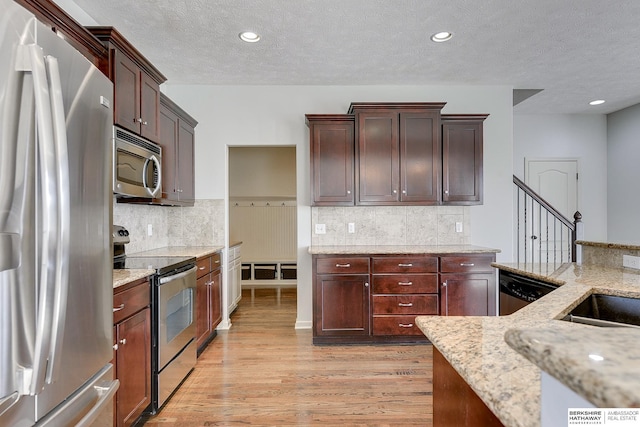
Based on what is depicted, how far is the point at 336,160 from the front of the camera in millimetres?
3574

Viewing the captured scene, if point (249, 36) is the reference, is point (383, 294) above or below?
below

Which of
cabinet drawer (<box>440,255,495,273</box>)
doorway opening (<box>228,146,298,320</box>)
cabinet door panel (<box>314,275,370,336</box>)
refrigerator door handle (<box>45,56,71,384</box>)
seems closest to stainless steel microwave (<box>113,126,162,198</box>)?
refrigerator door handle (<box>45,56,71,384</box>)

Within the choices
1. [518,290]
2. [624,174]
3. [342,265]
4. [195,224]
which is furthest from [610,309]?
[624,174]

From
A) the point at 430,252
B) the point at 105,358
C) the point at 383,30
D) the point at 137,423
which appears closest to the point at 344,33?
the point at 383,30

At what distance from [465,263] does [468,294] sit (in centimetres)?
31

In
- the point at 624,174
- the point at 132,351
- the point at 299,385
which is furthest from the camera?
the point at 624,174

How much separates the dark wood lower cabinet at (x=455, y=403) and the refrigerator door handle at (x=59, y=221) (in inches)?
46.4

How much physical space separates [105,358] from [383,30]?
2797 millimetres

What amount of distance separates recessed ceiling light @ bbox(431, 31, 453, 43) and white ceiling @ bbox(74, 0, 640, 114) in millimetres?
60

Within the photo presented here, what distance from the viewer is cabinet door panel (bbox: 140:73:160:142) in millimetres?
2477

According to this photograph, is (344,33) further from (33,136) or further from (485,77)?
(33,136)

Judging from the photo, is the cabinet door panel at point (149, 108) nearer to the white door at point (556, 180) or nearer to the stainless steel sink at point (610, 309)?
the stainless steel sink at point (610, 309)

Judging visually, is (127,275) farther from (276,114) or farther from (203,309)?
(276,114)

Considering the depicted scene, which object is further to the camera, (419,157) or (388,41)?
(419,157)
